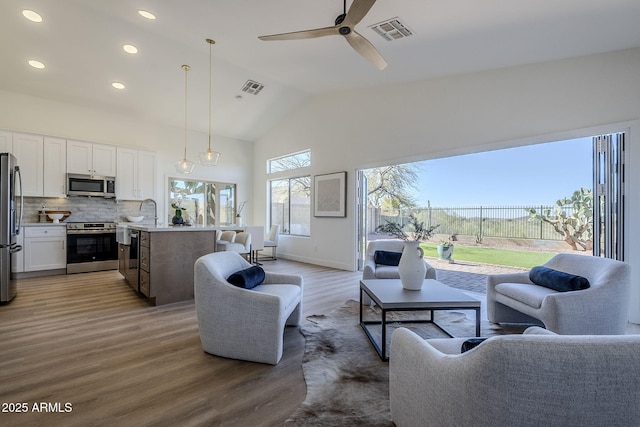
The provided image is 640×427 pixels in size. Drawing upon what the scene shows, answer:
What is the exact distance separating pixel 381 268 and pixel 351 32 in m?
2.66

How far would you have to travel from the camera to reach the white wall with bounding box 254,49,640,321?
3.22m

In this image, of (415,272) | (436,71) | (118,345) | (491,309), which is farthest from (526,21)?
(118,345)

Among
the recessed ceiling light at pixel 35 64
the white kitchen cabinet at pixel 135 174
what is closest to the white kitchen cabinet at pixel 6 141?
the recessed ceiling light at pixel 35 64

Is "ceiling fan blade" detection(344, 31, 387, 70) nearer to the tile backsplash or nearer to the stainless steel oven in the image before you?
the stainless steel oven

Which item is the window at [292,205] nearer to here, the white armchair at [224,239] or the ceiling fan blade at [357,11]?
the white armchair at [224,239]

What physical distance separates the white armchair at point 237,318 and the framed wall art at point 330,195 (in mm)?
3857

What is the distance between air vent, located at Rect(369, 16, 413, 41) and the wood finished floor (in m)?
3.37

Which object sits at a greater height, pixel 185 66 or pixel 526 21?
pixel 185 66

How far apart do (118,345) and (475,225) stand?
6.74 metres

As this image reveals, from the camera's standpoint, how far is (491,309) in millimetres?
3090

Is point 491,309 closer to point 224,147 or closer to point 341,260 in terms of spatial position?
point 341,260

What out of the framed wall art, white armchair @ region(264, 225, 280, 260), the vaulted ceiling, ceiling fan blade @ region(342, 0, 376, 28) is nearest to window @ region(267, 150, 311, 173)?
the framed wall art

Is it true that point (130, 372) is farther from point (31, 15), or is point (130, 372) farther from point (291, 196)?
point (291, 196)

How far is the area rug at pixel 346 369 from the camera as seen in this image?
161cm
